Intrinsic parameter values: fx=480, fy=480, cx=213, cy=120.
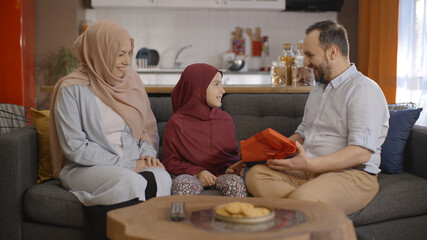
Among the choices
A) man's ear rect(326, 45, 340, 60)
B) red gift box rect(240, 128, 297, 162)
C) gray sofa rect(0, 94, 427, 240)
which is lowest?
gray sofa rect(0, 94, 427, 240)

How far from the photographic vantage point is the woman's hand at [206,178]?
7.91 ft

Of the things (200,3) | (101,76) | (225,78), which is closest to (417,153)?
(101,76)

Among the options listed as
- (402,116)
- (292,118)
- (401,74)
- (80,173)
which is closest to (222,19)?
(401,74)

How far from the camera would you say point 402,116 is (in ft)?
8.67

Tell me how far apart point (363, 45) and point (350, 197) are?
335cm

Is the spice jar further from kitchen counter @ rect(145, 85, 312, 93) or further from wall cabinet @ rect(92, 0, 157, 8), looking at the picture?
wall cabinet @ rect(92, 0, 157, 8)

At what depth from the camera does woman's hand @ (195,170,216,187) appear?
95.0 inches

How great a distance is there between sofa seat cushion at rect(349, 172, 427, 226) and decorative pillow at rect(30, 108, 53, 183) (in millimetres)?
Result: 1517

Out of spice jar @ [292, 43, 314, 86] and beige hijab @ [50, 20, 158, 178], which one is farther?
spice jar @ [292, 43, 314, 86]

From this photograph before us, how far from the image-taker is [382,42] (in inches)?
182

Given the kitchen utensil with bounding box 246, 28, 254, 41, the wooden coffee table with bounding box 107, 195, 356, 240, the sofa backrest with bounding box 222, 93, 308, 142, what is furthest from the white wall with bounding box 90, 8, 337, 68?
the wooden coffee table with bounding box 107, 195, 356, 240

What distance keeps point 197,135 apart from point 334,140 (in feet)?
2.41

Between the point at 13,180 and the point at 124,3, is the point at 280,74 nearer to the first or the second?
the point at 13,180

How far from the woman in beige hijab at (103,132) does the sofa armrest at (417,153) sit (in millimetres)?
1334
